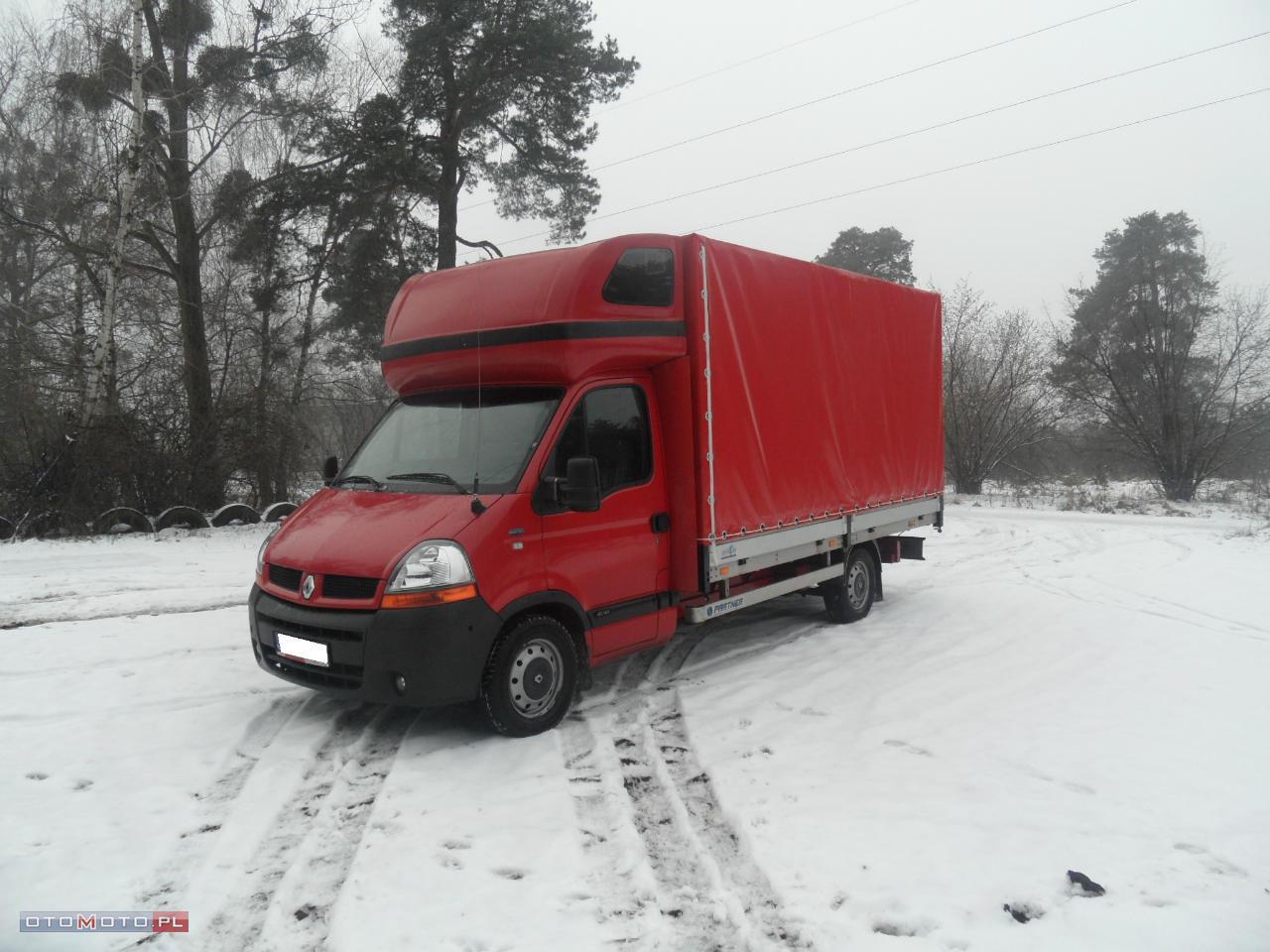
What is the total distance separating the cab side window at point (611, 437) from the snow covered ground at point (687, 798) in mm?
1603

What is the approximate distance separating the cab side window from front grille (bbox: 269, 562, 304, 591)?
1.63 meters

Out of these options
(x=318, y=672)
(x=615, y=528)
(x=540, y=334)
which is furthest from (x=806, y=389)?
(x=318, y=672)

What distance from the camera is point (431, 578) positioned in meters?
4.30

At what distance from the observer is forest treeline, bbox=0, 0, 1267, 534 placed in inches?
568

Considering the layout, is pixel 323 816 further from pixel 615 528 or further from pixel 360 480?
Answer: pixel 615 528

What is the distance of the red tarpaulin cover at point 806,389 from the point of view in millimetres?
5750

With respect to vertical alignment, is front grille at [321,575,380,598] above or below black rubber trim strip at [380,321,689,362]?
below

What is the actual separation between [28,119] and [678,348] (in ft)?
66.8

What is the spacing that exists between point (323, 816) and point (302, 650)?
106 centimetres

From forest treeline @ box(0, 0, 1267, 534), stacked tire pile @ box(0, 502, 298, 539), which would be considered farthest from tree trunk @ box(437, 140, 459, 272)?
stacked tire pile @ box(0, 502, 298, 539)

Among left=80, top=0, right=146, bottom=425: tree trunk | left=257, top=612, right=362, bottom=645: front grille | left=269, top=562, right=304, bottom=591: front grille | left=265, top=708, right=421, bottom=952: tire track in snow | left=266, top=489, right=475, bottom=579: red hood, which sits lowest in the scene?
left=265, top=708, right=421, bottom=952: tire track in snow

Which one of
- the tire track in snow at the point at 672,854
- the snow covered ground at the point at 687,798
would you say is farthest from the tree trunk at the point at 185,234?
the tire track in snow at the point at 672,854

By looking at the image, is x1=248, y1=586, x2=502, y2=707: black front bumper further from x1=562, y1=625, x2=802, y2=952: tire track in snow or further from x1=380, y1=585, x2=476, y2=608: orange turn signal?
x1=562, y1=625, x2=802, y2=952: tire track in snow

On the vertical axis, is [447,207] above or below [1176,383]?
above
